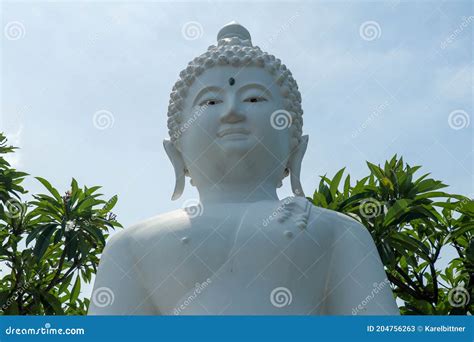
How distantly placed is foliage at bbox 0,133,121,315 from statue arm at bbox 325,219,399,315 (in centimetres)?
582

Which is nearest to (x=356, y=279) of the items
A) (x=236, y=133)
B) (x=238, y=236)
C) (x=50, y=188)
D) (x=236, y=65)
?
(x=238, y=236)

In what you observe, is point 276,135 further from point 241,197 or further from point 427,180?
point 427,180

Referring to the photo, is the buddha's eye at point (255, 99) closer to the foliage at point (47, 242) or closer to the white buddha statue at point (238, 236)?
the white buddha statue at point (238, 236)

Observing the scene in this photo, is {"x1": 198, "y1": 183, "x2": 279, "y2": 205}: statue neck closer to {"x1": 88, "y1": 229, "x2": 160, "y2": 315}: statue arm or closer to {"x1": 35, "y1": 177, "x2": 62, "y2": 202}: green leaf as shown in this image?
{"x1": 88, "y1": 229, "x2": 160, "y2": 315}: statue arm

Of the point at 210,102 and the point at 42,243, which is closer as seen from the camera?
the point at 210,102

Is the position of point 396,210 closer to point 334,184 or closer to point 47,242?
point 334,184

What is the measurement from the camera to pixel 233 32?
17.6 feet

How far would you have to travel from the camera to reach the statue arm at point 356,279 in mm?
4094

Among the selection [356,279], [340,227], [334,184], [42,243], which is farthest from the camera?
[334,184]

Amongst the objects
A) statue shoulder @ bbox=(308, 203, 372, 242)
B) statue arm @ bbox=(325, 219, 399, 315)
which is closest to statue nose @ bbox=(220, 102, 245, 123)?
statue shoulder @ bbox=(308, 203, 372, 242)

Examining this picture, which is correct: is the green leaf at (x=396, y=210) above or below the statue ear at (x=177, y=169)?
above

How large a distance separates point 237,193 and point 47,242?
523 cm

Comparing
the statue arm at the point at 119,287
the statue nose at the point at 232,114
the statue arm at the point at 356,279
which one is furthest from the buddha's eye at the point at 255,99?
the statue arm at the point at 119,287

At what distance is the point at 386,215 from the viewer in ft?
29.0
